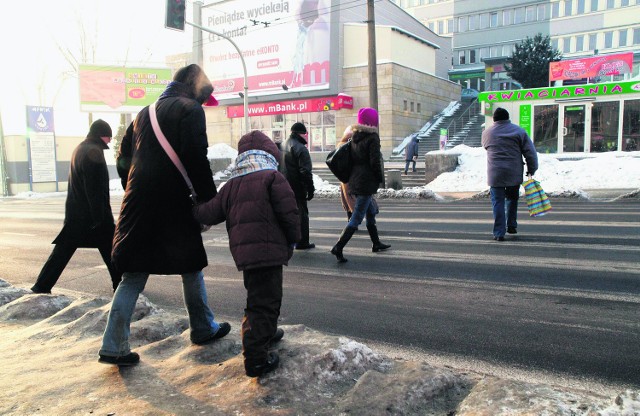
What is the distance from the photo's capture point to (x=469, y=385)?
2678mm

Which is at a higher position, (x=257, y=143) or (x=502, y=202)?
(x=257, y=143)

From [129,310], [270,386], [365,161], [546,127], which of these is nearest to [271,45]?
[546,127]

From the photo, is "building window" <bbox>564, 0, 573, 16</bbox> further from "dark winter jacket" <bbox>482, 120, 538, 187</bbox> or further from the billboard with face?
"dark winter jacket" <bbox>482, 120, 538, 187</bbox>

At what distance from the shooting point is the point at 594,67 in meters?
28.3

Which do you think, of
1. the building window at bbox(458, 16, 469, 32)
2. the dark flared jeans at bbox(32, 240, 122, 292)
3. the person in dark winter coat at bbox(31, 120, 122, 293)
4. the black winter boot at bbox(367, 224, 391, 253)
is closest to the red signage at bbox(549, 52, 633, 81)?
the black winter boot at bbox(367, 224, 391, 253)

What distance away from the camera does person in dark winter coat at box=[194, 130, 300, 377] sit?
9.45ft

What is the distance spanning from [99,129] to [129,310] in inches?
105

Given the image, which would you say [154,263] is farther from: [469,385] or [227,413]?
[469,385]

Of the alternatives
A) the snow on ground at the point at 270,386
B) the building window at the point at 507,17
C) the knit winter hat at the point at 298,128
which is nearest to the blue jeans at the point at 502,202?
the knit winter hat at the point at 298,128

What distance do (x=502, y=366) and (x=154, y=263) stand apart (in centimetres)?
235

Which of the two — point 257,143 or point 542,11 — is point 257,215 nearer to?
point 257,143

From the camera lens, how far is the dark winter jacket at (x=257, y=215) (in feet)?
9.57

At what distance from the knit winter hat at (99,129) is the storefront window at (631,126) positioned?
23059 mm

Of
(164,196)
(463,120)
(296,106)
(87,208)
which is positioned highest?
(296,106)
